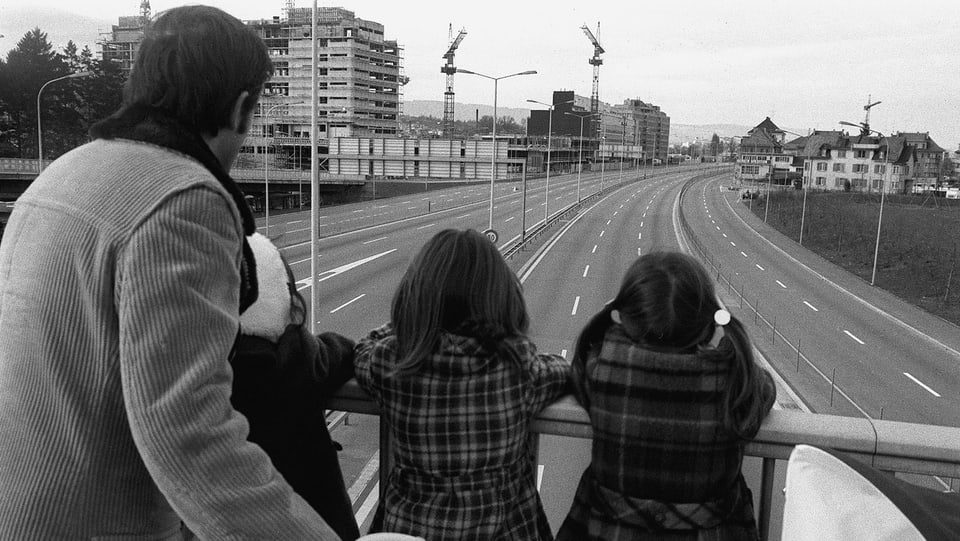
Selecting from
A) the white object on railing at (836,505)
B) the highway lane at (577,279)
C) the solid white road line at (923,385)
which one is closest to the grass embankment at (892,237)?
the highway lane at (577,279)

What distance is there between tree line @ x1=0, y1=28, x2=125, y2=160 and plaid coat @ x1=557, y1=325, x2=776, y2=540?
4147 cm

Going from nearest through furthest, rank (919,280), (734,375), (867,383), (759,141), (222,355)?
(222,355), (734,375), (867,383), (919,280), (759,141)

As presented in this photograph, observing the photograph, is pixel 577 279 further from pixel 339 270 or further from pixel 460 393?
pixel 460 393

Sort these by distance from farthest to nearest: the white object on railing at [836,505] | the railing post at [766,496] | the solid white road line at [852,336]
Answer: the solid white road line at [852,336], the railing post at [766,496], the white object on railing at [836,505]

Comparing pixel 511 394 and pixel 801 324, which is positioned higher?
pixel 511 394

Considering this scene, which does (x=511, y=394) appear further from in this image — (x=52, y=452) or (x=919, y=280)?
(x=919, y=280)

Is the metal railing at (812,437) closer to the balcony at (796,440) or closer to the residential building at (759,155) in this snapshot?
the balcony at (796,440)

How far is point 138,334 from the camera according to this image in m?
1.25

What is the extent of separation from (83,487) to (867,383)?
91.6 ft

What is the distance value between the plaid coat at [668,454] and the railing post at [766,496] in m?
0.13

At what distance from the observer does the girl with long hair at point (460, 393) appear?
230cm

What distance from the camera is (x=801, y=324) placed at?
33.6m

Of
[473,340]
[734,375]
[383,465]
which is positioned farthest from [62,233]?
[734,375]

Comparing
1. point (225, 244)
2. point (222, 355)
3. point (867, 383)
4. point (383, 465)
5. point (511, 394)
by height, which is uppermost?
point (225, 244)
